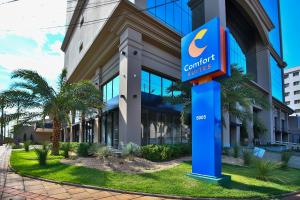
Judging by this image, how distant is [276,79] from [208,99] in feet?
143

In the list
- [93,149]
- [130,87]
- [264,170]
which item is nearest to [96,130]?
[130,87]

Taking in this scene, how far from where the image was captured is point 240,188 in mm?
8242

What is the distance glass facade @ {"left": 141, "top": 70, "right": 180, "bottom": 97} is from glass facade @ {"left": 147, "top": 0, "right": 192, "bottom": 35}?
452 cm

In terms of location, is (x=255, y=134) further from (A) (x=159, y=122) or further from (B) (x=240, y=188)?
(B) (x=240, y=188)

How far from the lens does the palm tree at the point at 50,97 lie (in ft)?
52.6

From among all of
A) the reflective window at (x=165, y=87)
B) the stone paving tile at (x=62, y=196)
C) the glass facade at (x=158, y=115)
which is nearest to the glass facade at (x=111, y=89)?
the glass facade at (x=158, y=115)

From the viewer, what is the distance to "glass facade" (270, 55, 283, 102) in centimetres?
4423

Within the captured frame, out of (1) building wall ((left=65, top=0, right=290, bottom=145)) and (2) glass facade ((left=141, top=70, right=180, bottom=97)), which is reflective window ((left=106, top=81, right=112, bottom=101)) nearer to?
(1) building wall ((left=65, top=0, right=290, bottom=145))

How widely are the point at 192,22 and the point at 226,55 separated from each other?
17.7 m

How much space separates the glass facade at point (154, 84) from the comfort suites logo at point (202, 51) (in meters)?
8.69

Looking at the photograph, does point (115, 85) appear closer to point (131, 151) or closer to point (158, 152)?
point (131, 151)

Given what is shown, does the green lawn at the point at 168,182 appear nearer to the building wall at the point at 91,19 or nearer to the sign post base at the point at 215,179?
the sign post base at the point at 215,179

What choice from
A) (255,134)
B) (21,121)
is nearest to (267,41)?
(255,134)

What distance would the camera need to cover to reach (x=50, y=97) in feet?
55.3
